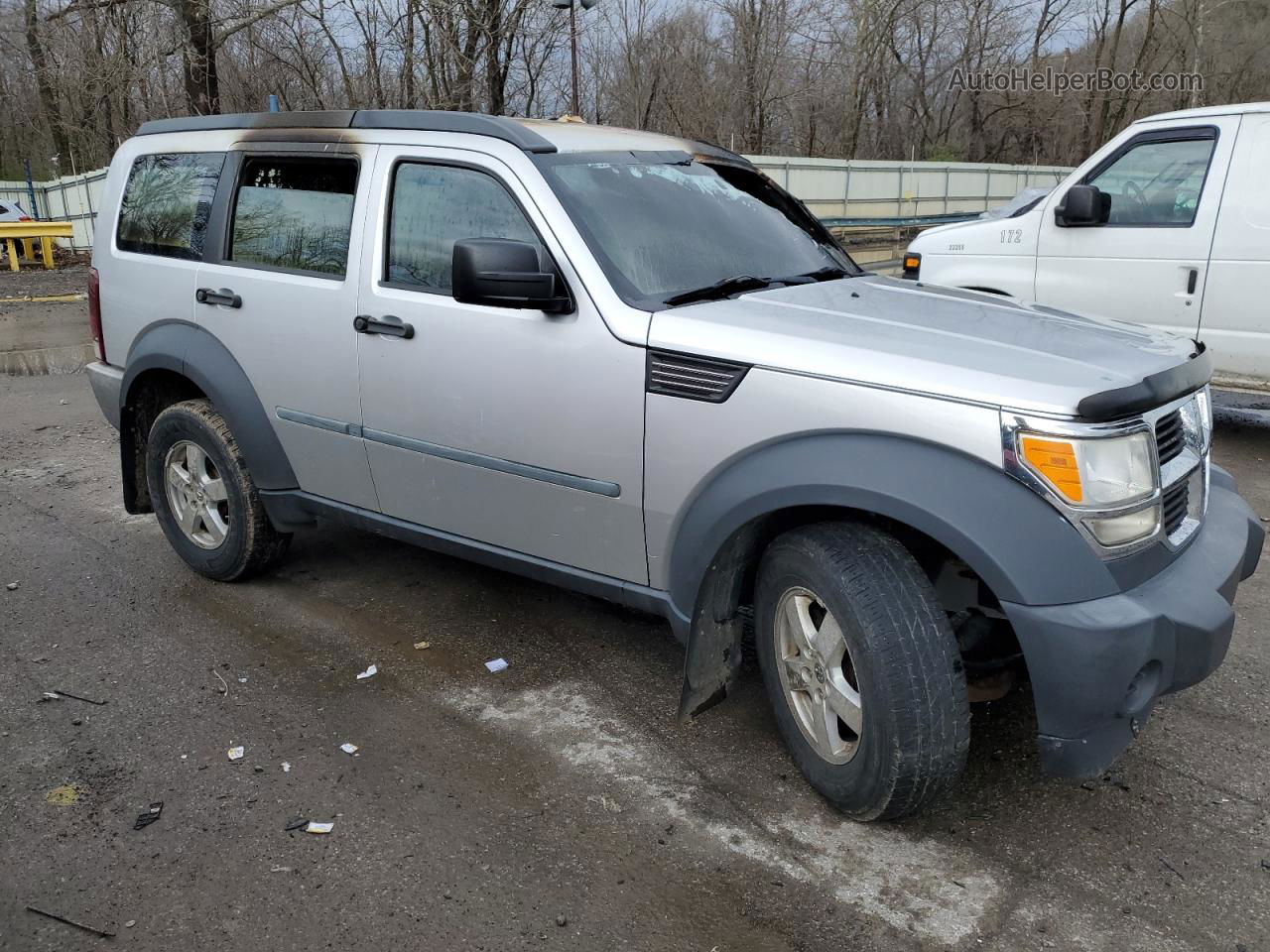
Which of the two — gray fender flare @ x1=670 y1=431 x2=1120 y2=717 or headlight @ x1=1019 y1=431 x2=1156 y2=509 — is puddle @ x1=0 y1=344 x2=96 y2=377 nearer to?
gray fender flare @ x1=670 y1=431 x2=1120 y2=717

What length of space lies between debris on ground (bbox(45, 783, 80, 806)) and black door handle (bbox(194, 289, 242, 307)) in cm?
196

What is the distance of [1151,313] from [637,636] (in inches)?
176

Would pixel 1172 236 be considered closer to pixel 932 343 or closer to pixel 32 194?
pixel 932 343

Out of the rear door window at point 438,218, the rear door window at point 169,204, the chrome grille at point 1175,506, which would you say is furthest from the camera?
the rear door window at point 169,204

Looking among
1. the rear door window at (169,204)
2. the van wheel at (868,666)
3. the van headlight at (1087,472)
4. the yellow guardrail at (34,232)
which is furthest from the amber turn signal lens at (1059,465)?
the yellow guardrail at (34,232)

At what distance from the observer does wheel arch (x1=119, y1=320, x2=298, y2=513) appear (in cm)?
439

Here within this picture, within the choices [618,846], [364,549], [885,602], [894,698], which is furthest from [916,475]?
[364,549]

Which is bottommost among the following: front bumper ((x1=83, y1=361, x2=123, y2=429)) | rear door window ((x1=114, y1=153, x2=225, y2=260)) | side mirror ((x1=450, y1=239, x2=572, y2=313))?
front bumper ((x1=83, y1=361, x2=123, y2=429))

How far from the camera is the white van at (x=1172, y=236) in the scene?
644 cm

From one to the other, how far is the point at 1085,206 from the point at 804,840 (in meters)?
5.25

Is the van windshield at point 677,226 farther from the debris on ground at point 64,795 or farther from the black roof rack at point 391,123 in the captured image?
the debris on ground at point 64,795

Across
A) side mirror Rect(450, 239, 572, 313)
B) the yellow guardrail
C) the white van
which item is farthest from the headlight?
the yellow guardrail

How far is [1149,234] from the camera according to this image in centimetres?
677

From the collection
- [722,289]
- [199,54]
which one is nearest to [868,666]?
[722,289]
